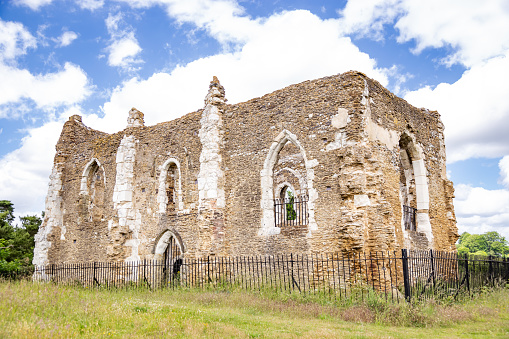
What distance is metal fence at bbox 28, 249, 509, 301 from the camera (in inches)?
446

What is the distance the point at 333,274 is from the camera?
11.8 meters

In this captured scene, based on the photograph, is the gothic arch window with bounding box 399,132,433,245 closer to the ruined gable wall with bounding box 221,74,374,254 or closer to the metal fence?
the metal fence

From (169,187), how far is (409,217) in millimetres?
8800

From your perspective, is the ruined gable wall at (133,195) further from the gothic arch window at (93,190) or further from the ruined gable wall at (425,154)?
the ruined gable wall at (425,154)

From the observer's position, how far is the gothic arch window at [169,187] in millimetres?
16875

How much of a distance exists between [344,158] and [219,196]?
4635 mm

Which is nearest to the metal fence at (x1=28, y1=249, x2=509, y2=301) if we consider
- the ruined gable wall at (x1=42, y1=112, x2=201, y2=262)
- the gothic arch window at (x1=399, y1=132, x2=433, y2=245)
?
the ruined gable wall at (x1=42, y1=112, x2=201, y2=262)

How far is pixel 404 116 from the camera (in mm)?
15000

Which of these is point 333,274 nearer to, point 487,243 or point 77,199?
point 77,199

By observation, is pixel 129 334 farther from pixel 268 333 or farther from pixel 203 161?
pixel 203 161

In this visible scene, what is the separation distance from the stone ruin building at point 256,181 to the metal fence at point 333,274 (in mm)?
405

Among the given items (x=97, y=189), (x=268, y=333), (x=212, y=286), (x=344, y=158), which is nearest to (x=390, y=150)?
(x=344, y=158)

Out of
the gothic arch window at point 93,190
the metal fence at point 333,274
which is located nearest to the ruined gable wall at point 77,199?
the gothic arch window at point 93,190

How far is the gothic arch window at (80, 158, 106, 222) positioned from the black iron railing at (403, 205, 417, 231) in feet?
39.4
